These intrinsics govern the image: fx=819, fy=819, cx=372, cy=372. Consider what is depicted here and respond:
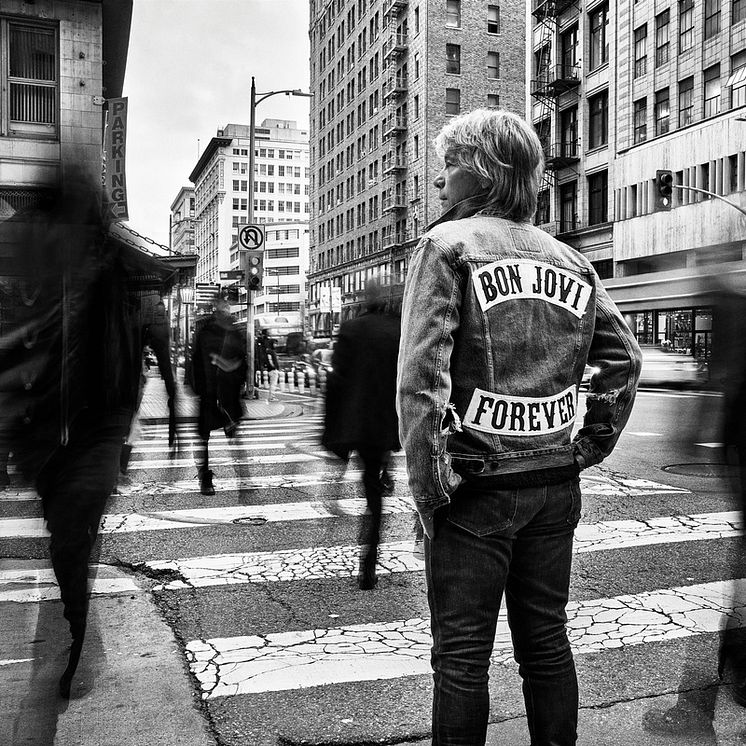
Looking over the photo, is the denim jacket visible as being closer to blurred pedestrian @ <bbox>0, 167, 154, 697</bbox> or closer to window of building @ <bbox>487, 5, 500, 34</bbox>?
blurred pedestrian @ <bbox>0, 167, 154, 697</bbox>

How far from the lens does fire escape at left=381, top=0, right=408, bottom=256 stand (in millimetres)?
66000

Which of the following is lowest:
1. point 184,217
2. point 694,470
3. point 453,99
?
point 694,470

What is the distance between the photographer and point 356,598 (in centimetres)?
486

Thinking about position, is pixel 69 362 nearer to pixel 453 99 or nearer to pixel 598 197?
pixel 598 197

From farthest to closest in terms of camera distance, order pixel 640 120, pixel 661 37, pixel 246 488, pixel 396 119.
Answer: pixel 396 119, pixel 640 120, pixel 661 37, pixel 246 488

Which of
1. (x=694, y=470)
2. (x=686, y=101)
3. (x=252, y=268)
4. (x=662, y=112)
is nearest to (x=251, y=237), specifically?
(x=252, y=268)

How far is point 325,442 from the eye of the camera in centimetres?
571

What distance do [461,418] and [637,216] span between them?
40200 mm

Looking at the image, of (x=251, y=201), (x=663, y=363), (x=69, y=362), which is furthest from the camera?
(x=663, y=363)

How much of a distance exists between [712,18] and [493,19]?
3255 centimetres

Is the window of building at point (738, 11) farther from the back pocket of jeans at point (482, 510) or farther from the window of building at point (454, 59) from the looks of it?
the back pocket of jeans at point (482, 510)

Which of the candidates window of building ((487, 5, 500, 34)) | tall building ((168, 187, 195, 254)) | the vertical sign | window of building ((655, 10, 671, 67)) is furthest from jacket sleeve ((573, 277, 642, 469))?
tall building ((168, 187, 195, 254))

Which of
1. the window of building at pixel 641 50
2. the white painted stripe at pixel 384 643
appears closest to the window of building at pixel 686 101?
the window of building at pixel 641 50

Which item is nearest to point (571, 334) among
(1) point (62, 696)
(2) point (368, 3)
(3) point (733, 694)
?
(3) point (733, 694)
